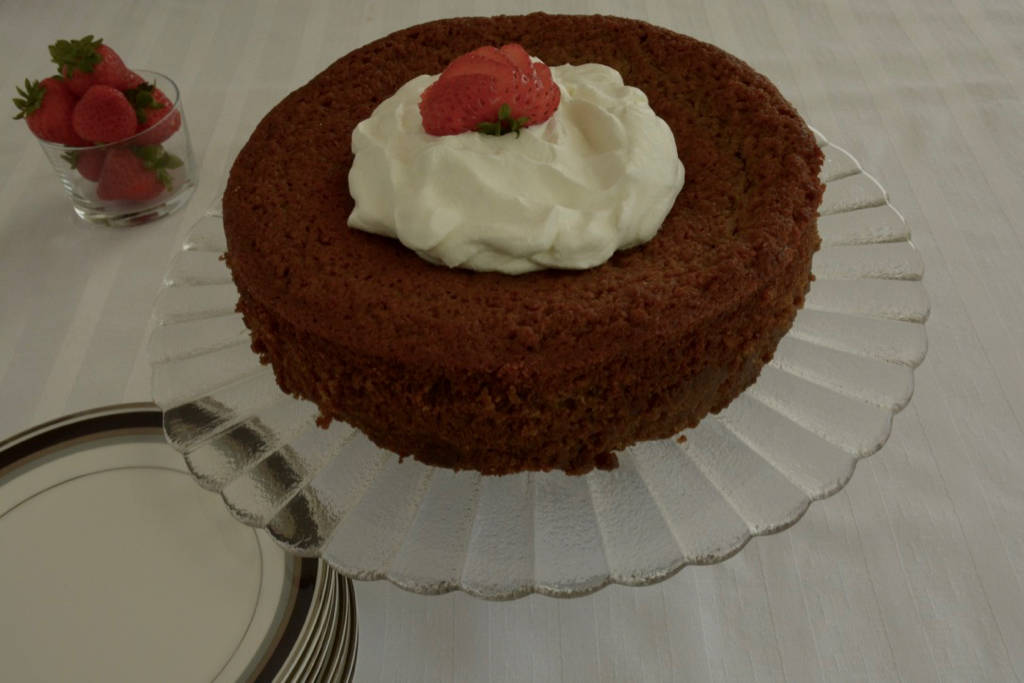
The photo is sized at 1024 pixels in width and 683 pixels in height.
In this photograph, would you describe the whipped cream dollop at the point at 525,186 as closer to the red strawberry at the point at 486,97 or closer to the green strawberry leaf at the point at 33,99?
the red strawberry at the point at 486,97

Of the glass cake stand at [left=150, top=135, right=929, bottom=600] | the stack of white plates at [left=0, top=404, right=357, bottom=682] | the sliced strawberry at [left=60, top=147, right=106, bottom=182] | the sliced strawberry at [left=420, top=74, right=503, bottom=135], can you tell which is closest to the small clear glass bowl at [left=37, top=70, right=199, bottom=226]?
the sliced strawberry at [left=60, top=147, right=106, bottom=182]

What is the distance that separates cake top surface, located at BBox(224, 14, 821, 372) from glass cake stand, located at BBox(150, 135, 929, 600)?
0.91 feet

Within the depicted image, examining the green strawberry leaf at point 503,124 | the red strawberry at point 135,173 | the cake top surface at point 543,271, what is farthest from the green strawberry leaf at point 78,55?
the green strawberry leaf at point 503,124

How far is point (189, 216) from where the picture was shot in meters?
2.61

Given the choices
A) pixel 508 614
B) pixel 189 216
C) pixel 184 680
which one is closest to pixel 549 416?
pixel 508 614

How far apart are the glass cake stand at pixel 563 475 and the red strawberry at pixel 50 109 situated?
0.74 m

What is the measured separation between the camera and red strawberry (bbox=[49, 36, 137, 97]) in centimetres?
232

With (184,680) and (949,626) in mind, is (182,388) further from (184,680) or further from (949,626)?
(949,626)

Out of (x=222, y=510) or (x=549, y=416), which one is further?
(x=222, y=510)

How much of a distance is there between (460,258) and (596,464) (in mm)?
463

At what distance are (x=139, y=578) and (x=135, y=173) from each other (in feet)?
4.45

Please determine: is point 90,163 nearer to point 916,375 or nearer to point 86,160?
point 86,160

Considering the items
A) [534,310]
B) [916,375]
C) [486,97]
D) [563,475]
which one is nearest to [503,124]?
[486,97]

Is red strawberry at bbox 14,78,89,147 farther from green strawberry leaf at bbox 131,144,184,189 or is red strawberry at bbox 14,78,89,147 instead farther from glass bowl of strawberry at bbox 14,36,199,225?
green strawberry leaf at bbox 131,144,184,189
